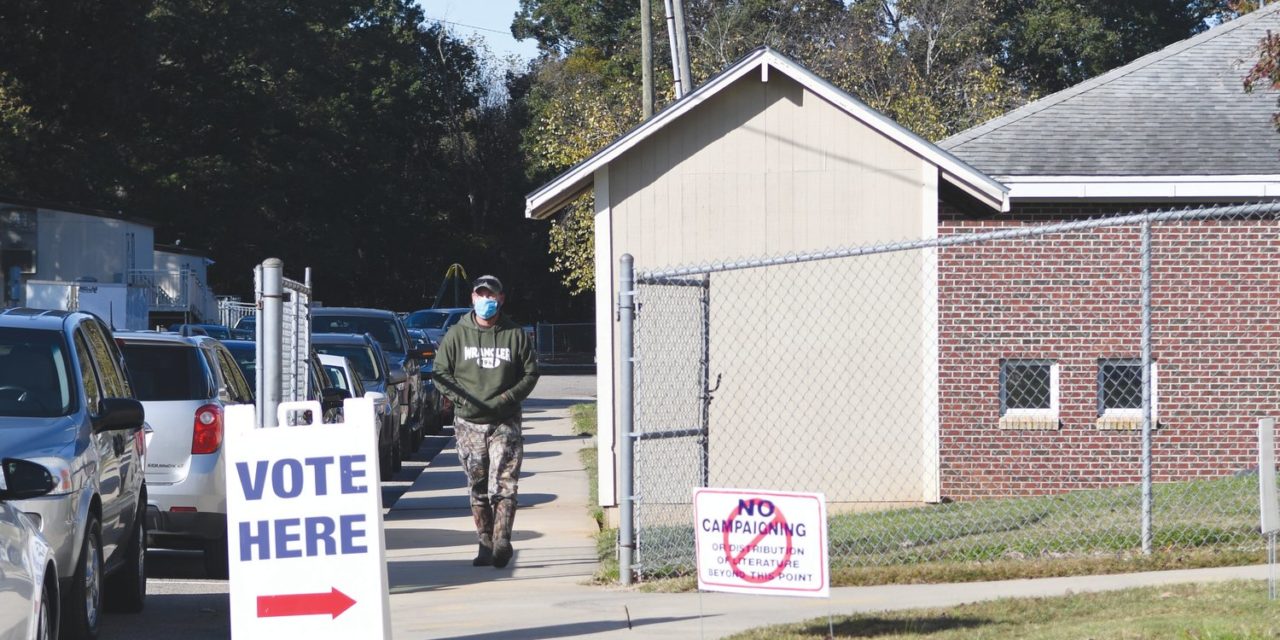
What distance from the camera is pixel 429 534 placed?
13617mm

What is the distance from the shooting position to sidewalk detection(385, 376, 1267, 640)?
337 inches

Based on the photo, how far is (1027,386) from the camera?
14711 millimetres

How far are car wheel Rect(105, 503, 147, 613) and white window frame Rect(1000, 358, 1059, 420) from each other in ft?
27.6

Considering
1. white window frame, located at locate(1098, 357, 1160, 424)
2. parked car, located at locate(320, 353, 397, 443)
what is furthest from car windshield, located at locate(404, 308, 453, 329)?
white window frame, located at locate(1098, 357, 1160, 424)

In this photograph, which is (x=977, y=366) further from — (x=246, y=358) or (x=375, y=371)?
(x=375, y=371)

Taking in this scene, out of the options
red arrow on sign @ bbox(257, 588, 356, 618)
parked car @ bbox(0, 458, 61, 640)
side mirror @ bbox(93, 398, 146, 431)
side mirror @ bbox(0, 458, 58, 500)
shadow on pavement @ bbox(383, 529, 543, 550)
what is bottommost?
shadow on pavement @ bbox(383, 529, 543, 550)

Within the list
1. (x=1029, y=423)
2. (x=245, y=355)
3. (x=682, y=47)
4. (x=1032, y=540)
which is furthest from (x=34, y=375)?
(x=682, y=47)

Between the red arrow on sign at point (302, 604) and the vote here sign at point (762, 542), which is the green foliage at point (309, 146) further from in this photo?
the red arrow on sign at point (302, 604)

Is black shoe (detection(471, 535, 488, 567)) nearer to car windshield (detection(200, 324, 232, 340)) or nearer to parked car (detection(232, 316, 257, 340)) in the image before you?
car windshield (detection(200, 324, 232, 340))

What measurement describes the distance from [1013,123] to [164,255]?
33673 millimetres

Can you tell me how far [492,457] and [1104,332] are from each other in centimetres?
676

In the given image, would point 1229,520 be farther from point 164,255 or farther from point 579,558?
point 164,255

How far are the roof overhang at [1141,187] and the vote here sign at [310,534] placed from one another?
31.4 feet

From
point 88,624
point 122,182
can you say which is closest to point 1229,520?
point 88,624
